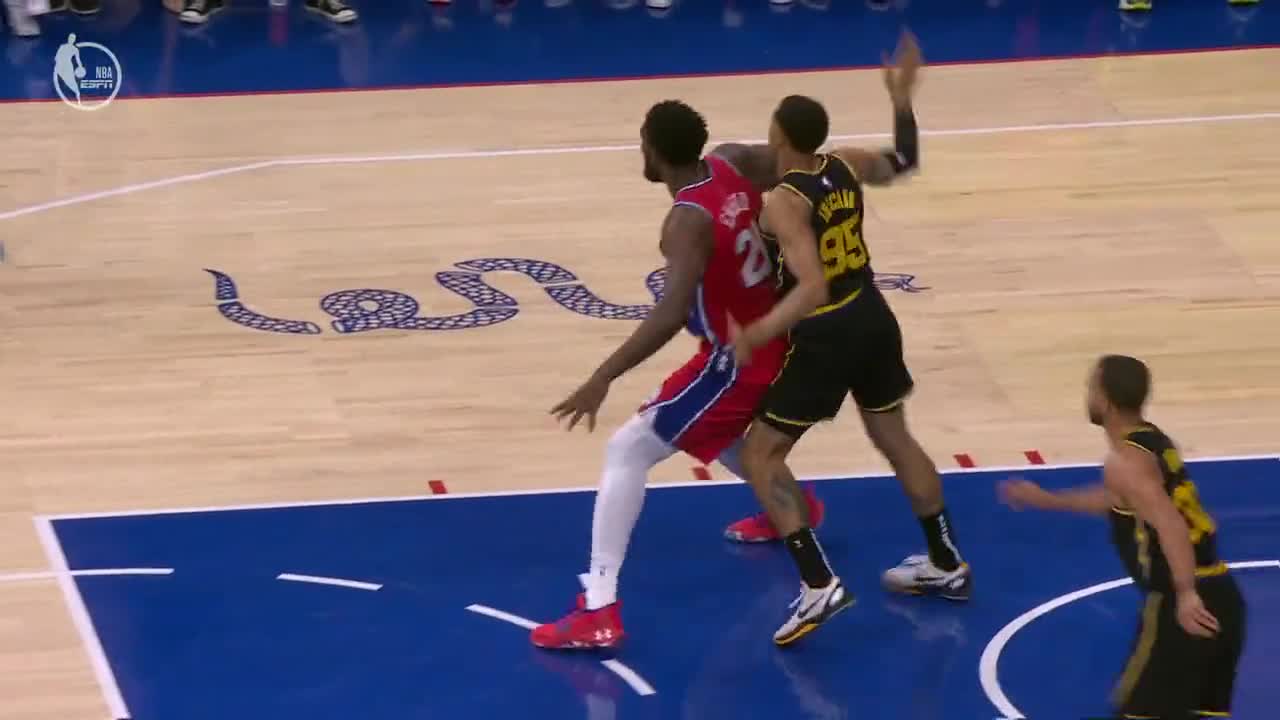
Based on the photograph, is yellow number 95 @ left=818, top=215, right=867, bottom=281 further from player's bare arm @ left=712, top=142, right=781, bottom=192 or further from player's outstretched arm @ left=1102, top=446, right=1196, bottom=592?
player's outstretched arm @ left=1102, top=446, right=1196, bottom=592

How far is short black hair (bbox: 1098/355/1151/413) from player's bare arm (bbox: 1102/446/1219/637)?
149 mm

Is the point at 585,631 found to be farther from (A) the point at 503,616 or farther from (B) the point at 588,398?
(B) the point at 588,398

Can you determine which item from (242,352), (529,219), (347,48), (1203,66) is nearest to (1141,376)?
(242,352)


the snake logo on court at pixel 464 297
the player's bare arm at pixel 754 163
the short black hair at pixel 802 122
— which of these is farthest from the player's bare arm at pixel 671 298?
the snake logo on court at pixel 464 297

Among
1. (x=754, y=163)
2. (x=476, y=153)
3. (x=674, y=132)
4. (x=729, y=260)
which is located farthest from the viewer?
(x=476, y=153)

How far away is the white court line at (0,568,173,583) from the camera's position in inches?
313

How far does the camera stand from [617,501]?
289 inches

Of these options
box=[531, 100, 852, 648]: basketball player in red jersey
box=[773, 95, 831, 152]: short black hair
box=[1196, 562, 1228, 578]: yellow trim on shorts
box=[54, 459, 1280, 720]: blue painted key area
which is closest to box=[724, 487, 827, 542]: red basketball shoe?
box=[54, 459, 1280, 720]: blue painted key area

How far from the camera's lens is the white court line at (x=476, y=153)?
11930mm

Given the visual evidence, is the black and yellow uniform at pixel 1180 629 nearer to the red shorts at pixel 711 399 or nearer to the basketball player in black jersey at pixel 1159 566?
the basketball player in black jersey at pixel 1159 566

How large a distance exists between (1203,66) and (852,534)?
7113mm

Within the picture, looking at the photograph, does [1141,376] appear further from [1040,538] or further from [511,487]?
[511,487]

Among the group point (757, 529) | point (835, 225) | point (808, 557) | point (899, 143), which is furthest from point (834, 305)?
point (757, 529)

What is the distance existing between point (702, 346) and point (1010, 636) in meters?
1.47
